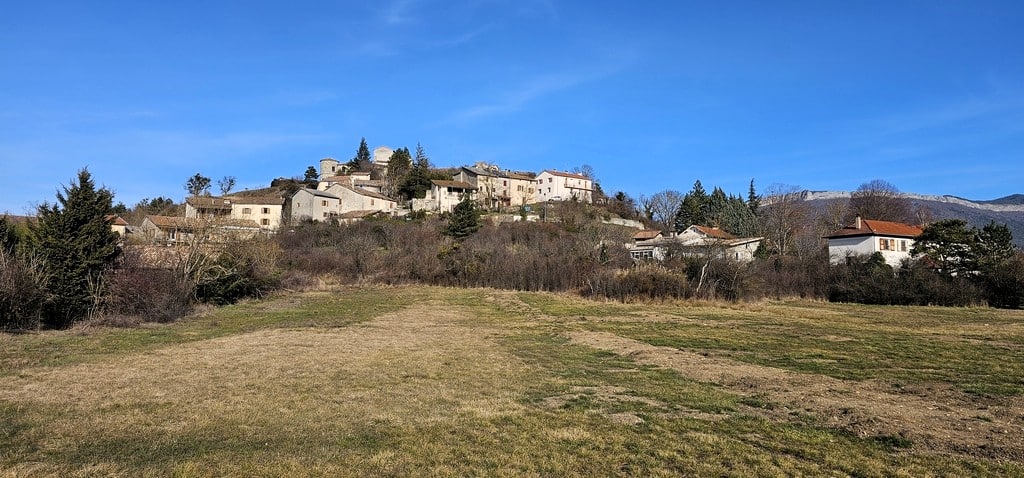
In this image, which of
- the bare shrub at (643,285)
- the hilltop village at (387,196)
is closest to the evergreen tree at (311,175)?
the hilltop village at (387,196)

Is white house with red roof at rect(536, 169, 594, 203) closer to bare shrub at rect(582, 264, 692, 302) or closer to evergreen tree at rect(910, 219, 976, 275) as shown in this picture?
evergreen tree at rect(910, 219, 976, 275)

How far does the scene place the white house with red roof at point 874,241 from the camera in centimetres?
5878

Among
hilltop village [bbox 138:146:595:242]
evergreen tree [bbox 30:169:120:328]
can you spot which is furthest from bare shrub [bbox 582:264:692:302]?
hilltop village [bbox 138:146:595:242]

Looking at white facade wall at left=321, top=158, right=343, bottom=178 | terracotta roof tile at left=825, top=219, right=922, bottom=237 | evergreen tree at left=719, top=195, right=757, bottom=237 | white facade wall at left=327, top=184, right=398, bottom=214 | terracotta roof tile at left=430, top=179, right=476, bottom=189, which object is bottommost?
terracotta roof tile at left=825, top=219, right=922, bottom=237

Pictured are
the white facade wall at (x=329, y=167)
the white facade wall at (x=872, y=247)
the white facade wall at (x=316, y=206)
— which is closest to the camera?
the white facade wall at (x=872, y=247)

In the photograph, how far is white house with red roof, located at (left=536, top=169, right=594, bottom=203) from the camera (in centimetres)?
10019

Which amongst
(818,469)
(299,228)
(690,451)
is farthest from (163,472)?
(299,228)

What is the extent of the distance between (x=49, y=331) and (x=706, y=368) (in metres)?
21.8

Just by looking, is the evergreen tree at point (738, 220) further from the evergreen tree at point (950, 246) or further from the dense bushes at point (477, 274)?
the evergreen tree at point (950, 246)

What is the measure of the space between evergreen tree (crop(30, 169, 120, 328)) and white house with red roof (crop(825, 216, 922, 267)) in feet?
194

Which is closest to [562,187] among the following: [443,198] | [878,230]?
[443,198]

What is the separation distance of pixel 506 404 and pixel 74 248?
2144 cm

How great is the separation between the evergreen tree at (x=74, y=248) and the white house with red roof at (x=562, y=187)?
7820cm

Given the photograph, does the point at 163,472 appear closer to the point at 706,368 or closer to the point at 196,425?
the point at 196,425
